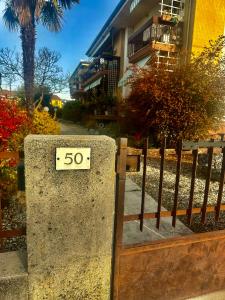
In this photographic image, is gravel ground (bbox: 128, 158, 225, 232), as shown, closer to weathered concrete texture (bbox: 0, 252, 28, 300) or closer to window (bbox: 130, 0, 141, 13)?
weathered concrete texture (bbox: 0, 252, 28, 300)

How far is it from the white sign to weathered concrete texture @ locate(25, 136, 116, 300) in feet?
0.10

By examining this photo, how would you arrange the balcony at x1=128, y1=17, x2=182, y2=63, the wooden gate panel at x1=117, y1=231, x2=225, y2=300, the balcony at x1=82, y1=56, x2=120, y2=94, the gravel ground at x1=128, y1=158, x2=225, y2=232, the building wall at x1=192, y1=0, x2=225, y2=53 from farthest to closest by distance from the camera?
the balcony at x1=82, y1=56, x2=120, y2=94 → the balcony at x1=128, y1=17, x2=182, y2=63 → the building wall at x1=192, y1=0, x2=225, y2=53 → the gravel ground at x1=128, y1=158, x2=225, y2=232 → the wooden gate panel at x1=117, y1=231, x2=225, y2=300

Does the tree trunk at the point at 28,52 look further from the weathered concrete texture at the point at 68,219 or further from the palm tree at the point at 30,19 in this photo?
the weathered concrete texture at the point at 68,219

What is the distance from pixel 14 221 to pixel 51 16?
12.3 metres

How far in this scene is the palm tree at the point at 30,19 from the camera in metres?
10.6

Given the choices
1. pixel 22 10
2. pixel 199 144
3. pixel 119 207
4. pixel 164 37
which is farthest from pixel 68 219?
pixel 164 37

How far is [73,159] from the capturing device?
160 centimetres

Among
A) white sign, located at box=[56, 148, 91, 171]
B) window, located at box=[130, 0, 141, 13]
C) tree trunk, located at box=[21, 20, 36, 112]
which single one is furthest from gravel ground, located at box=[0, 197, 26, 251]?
window, located at box=[130, 0, 141, 13]

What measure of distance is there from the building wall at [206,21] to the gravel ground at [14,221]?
9.96 m

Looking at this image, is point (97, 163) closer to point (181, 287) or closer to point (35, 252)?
point (35, 252)

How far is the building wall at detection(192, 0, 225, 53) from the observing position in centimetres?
1009

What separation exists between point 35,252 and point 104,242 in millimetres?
501

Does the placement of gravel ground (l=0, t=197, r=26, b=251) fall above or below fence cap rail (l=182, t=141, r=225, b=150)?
below

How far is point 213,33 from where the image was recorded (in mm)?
10477
